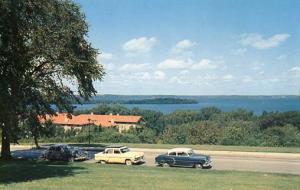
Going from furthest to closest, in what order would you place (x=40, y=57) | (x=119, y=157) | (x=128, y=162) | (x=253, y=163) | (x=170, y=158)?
(x=119, y=157) → (x=128, y=162) → (x=253, y=163) → (x=170, y=158) → (x=40, y=57)

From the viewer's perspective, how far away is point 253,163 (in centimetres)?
3253

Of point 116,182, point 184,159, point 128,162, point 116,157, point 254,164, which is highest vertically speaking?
point 116,182

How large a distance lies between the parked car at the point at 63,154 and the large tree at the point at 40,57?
9.17ft

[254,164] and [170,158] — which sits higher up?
[170,158]

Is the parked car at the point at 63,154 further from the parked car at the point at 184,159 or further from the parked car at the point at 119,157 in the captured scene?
the parked car at the point at 184,159

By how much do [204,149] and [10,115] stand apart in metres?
24.5

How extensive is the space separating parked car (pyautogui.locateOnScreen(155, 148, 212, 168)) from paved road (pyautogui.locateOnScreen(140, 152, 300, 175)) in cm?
88

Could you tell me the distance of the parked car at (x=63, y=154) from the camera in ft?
112

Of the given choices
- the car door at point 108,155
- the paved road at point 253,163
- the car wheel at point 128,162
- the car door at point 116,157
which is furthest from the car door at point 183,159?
the car door at point 108,155

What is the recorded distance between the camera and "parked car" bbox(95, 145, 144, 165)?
32906 mm

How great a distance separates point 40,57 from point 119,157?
29.6 feet

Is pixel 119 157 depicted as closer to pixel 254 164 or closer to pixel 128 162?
pixel 128 162

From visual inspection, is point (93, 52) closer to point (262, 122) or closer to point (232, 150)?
point (232, 150)

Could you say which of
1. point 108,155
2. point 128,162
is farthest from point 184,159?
point 108,155
